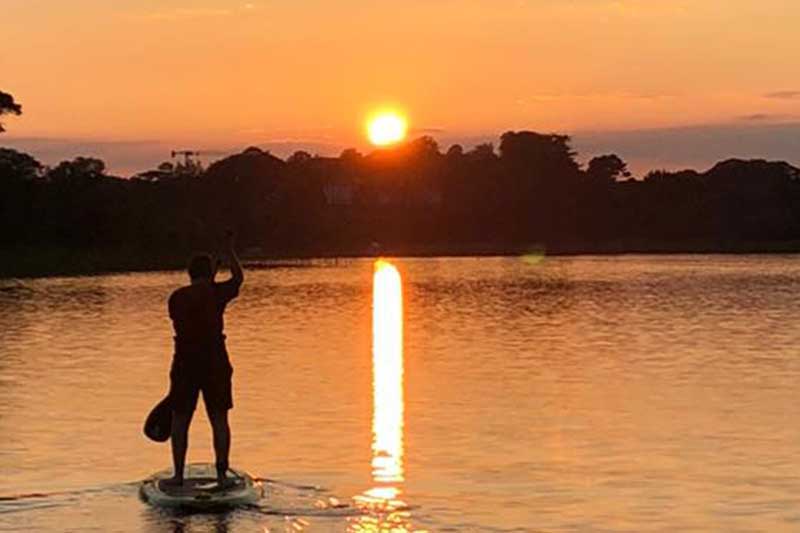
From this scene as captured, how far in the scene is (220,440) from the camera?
12.7 m

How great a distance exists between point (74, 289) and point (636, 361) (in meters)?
36.9

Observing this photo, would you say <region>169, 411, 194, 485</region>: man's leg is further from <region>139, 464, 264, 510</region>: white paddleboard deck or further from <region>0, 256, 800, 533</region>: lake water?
<region>0, 256, 800, 533</region>: lake water

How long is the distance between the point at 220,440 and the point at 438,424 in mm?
5336

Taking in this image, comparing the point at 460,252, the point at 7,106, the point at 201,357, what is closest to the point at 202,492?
the point at 201,357

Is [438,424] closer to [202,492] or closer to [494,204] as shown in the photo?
[202,492]

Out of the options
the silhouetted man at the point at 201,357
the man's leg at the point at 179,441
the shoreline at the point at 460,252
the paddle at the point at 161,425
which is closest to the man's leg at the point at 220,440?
the silhouetted man at the point at 201,357

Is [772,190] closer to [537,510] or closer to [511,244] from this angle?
[511,244]

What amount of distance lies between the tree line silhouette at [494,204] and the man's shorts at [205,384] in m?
101

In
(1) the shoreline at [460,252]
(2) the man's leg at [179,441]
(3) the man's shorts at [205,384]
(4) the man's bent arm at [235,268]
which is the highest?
(4) the man's bent arm at [235,268]

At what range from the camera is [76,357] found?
26.7 metres

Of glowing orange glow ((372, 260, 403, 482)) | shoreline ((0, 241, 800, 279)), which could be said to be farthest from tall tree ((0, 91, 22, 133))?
glowing orange glow ((372, 260, 403, 482))

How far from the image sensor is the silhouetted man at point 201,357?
12.7 m

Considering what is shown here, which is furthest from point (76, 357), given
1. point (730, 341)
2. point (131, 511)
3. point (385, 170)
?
point (385, 170)

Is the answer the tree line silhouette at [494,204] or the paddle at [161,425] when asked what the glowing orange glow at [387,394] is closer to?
the paddle at [161,425]
